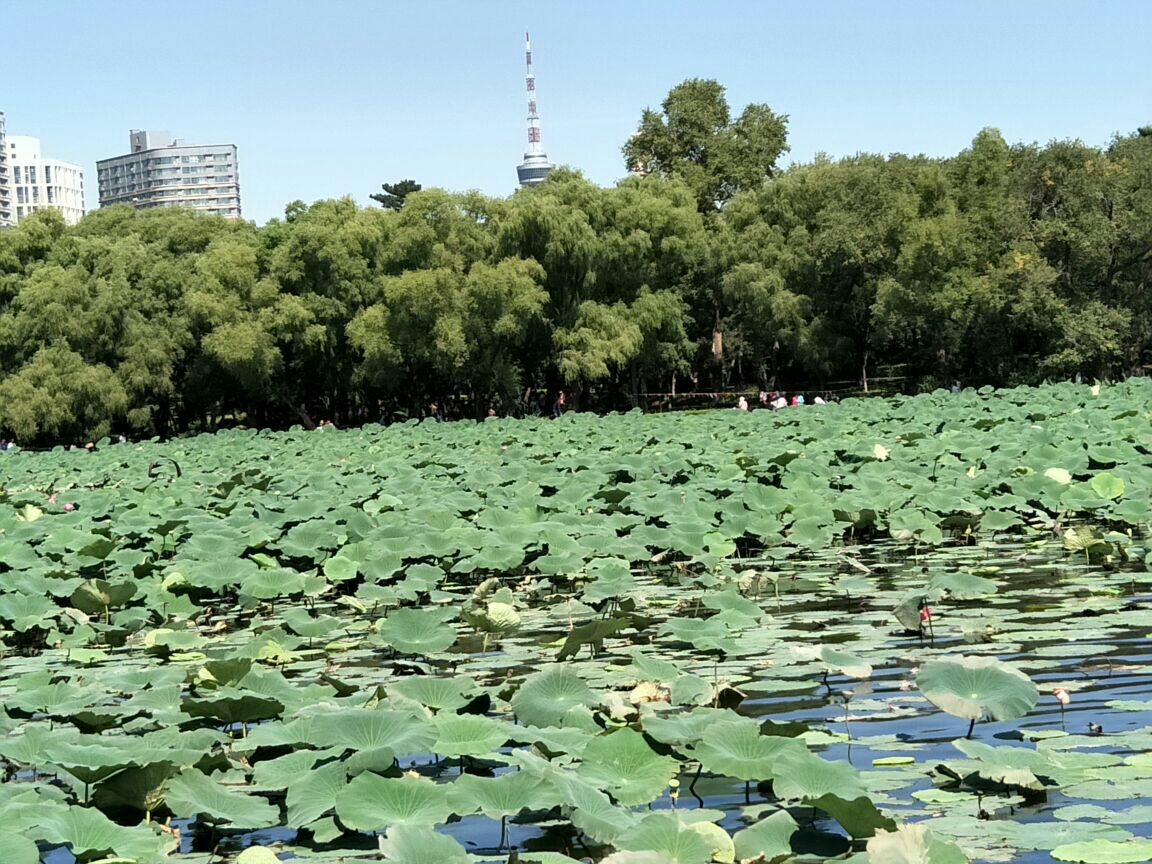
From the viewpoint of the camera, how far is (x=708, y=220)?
162 feet

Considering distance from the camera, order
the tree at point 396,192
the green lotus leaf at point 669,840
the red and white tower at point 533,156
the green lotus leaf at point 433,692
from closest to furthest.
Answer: the green lotus leaf at point 669,840, the green lotus leaf at point 433,692, the tree at point 396,192, the red and white tower at point 533,156

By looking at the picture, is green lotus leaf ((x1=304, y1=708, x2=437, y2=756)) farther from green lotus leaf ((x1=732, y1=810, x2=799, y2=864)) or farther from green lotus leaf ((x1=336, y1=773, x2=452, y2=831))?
green lotus leaf ((x1=732, y1=810, x2=799, y2=864))

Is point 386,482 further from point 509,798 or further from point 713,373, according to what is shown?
point 713,373

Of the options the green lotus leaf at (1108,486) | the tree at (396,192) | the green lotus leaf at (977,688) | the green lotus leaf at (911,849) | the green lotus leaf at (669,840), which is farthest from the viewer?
the tree at (396,192)

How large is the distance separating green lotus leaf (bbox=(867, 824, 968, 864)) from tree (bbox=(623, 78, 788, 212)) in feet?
161

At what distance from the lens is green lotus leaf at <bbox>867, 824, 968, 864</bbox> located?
2.73 m

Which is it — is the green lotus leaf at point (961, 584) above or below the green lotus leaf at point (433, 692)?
below

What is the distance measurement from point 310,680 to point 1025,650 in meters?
2.91

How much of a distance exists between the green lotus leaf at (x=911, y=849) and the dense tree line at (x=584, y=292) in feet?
110

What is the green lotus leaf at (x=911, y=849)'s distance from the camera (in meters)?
2.73

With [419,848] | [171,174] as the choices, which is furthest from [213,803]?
[171,174]

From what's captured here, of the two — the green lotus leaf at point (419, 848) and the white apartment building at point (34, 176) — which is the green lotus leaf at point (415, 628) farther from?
the white apartment building at point (34, 176)

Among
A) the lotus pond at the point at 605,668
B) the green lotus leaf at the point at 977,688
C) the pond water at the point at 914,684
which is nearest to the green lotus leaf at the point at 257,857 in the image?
the lotus pond at the point at 605,668

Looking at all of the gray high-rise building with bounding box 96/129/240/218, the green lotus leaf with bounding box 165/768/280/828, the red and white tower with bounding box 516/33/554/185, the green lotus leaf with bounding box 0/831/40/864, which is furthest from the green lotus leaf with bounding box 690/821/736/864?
the gray high-rise building with bounding box 96/129/240/218
